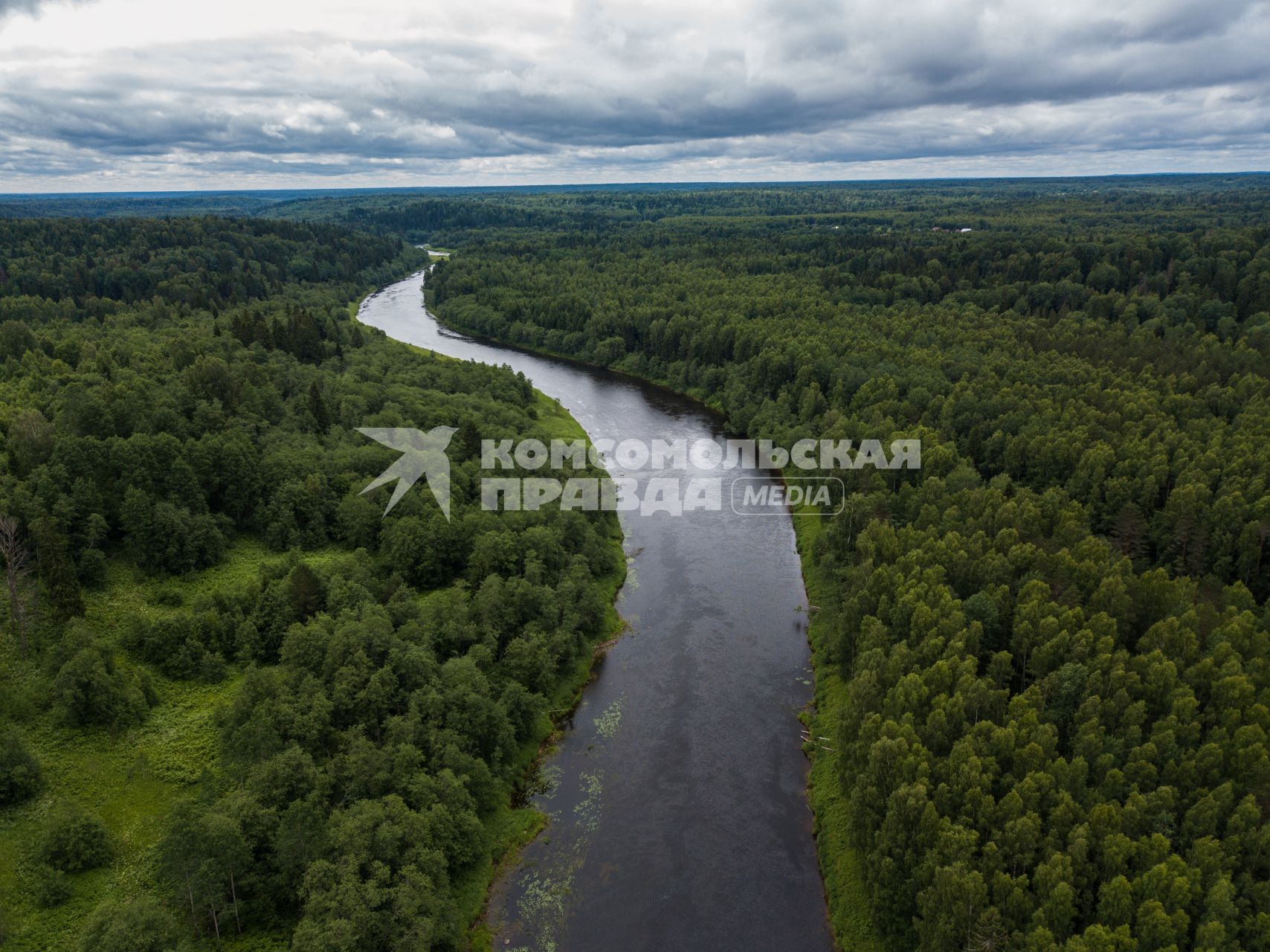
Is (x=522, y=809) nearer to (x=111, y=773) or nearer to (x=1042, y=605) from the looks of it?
(x=111, y=773)

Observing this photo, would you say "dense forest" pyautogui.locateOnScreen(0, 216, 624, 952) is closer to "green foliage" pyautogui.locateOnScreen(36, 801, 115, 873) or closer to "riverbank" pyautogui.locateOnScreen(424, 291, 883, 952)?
"green foliage" pyautogui.locateOnScreen(36, 801, 115, 873)

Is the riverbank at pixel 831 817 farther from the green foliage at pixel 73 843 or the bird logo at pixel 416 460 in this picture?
the green foliage at pixel 73 843

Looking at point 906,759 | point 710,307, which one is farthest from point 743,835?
point 710,307

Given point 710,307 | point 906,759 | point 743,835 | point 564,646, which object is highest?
point 710,307

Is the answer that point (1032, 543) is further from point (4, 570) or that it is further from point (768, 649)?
point (4, 570)

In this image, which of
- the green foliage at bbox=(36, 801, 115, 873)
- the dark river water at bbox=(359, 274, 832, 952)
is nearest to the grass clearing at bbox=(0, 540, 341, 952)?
the green foliage at bbox=(36, 801, 115, 873)

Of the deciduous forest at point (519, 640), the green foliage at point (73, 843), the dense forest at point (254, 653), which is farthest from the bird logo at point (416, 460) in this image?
the green foliage at point (73, 843)
